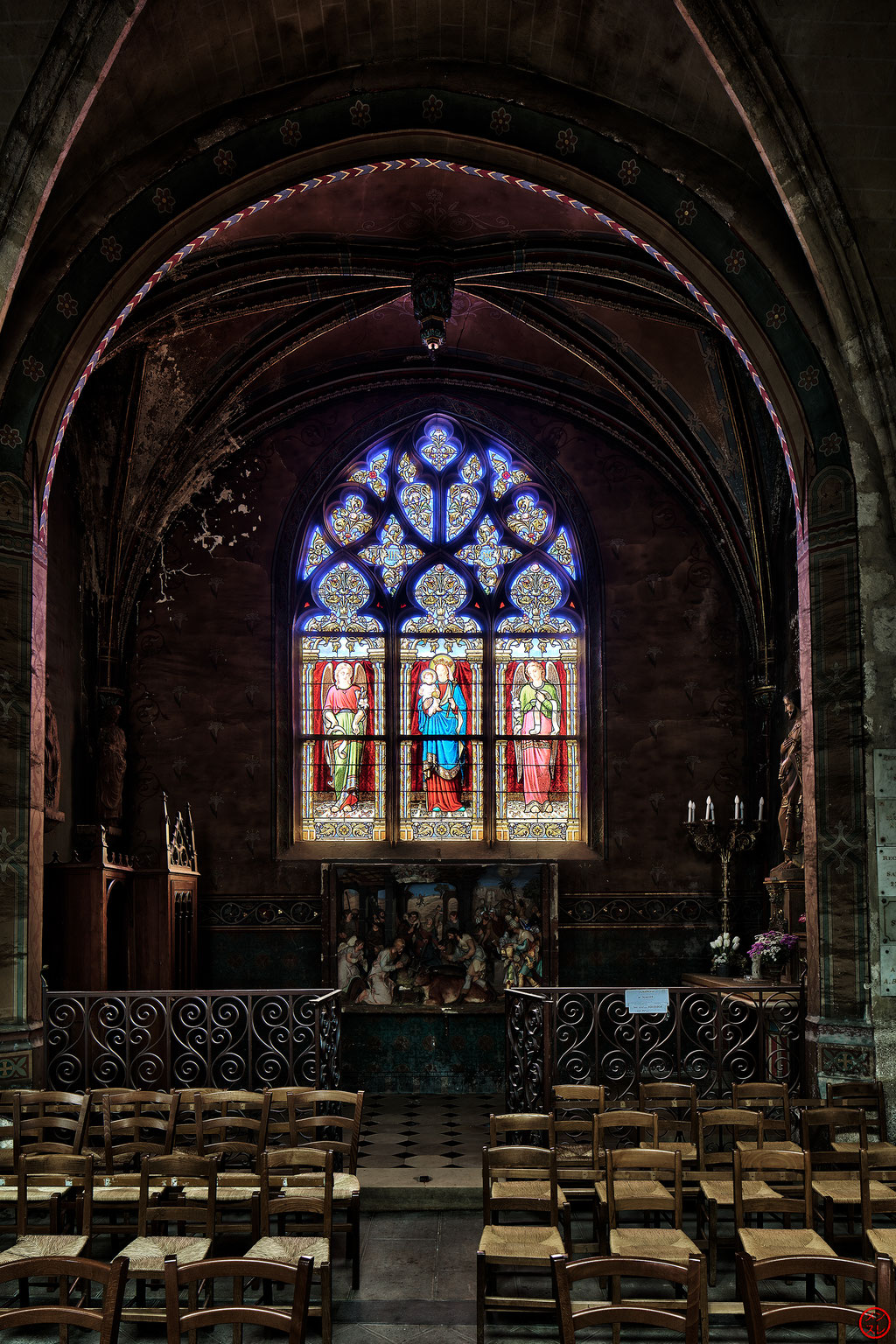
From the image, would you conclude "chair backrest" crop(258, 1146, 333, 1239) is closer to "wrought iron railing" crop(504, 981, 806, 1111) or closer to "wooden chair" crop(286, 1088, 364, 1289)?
"wooden chair" crop(286, 1088, 364, 1289)

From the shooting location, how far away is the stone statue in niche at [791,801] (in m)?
13.0

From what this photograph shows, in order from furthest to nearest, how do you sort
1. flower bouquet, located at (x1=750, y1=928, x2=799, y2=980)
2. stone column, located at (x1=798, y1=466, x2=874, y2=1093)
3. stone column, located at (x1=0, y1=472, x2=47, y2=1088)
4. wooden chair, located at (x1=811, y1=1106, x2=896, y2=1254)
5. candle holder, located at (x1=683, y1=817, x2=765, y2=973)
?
1. candle holder, located at (x1=683, y1=817, x2=765, y2=973)
2. flower bouquet, located at (x1=750, y1=928, x2=799, y2=980)
3. stone column, located at (x1=0, y1=472, x2=47, y2=1088)
4. stone column, located at (x1=798, y1=466, x2=874, y2=1093)
5. wooden chair, located at (x1=811, y1=1106, x2=896, y2=1254)

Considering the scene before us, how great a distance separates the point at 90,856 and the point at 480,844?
16.5ft

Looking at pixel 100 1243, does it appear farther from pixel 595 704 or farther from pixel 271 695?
pixel 595 704

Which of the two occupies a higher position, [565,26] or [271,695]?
[565,26]

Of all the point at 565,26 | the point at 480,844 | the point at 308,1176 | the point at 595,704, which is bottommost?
the point at 308,1176

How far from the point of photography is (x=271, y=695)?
15648 millimetres

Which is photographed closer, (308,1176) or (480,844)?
(308,1176)

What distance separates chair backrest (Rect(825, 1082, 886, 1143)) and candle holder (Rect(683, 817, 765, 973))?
581 centimetres

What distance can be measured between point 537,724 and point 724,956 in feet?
12.1

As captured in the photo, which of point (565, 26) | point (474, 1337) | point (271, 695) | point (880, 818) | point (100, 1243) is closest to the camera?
point (474, 1337)

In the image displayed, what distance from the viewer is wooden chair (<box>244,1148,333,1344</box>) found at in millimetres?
5883

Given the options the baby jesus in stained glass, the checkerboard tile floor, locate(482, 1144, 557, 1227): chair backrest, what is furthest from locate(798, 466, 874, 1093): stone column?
the baby jesus in stained glass

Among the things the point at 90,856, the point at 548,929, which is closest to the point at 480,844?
the point at 548,929
